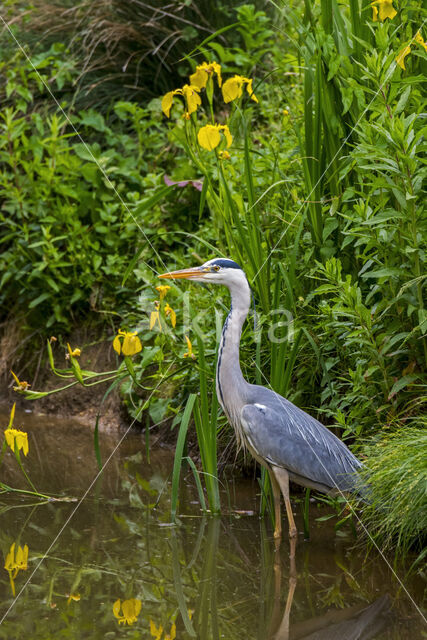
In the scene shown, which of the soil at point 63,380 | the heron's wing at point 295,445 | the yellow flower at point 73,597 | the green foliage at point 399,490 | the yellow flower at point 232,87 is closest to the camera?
the yellow flower at point 73,597

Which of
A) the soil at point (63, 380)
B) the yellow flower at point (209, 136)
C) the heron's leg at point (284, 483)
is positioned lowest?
the soil at point (63, 380)

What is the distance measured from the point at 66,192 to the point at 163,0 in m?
1.96

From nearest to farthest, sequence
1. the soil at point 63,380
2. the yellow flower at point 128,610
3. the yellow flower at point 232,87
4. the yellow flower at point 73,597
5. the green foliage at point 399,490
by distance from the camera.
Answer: the yellow flower at point 128,610 → the yellow flower at point 73,597 → the green foliage at point 399,490 → the yellow flower at point 232,87 → the soil at point 63,380

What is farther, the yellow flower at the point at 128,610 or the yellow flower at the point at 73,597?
the yellow flower at the point at 73,597

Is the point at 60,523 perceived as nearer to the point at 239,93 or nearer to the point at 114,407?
the point at 114,407

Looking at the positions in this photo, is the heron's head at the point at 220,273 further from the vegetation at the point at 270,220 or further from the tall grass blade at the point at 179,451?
the tall grass blade at the point at 179,451

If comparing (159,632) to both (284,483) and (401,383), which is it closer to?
(284,483)

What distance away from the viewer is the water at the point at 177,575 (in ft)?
10.2

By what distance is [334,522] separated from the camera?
4133 millimetres

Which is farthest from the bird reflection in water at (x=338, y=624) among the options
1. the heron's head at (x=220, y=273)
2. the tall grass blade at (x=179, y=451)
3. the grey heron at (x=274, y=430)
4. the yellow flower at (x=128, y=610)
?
the heron's head at (x=220, y=273)

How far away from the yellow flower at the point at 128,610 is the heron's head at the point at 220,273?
54.4 inches

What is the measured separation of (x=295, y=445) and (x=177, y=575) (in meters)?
0.75

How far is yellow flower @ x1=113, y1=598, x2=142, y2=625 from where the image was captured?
312cm

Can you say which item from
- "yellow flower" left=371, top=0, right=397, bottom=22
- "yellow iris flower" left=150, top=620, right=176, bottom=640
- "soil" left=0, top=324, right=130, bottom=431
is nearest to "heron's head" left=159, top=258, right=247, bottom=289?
"yellow flower" left=371, top=0, right=397, bottom=22
